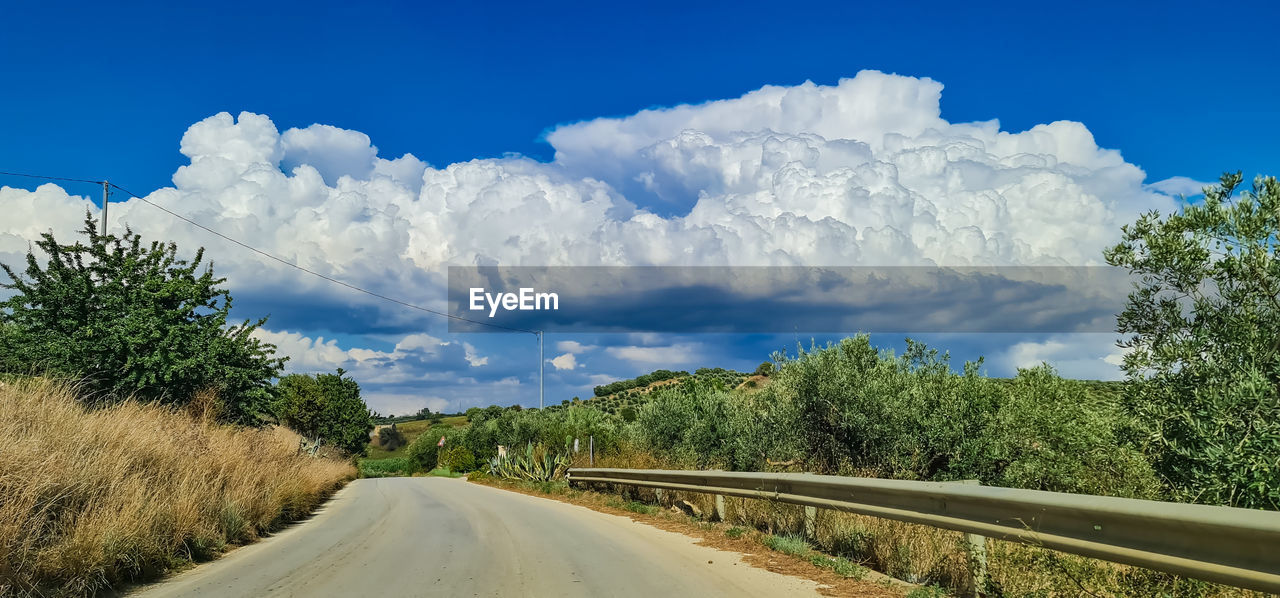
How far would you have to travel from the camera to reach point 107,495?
9.36 meters

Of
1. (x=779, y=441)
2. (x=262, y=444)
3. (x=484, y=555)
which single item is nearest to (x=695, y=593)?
(x=484, y=555)

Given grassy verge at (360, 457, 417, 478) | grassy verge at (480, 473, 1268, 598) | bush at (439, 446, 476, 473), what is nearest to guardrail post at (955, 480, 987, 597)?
grassy verge at (480, 473, 1268, 598)

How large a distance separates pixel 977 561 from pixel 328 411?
68.9m

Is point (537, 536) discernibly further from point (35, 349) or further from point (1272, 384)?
point (35, 349)

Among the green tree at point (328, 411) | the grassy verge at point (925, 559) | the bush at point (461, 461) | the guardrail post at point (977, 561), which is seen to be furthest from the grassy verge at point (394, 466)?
the guardrail post at point (977, 561)

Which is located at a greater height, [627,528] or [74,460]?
[74,460]

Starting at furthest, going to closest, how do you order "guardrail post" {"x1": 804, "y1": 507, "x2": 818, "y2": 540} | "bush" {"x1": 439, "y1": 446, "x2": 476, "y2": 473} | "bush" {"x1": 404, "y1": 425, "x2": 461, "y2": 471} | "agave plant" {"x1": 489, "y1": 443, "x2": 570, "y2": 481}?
"bush" {"x1": 404, "y1": 425, "x2": 461, "y2": 471}
"bush" {"x1": 439, "y1": 446, "x2": 476, "y2": 473}
"agave plant" {"x1": 489, "y1": 443, "x2": 570, "y2": 481}
"guardrail post" {"x1": 804, "y1": 507, "x2": 818, "y2": 540}

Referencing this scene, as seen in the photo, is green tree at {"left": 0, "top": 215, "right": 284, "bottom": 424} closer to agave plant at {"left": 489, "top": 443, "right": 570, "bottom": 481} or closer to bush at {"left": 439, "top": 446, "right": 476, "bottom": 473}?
agave plant at {"left": 489, "top": 443, "right": 570, "bottom": 481}

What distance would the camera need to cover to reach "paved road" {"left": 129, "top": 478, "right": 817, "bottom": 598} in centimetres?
806

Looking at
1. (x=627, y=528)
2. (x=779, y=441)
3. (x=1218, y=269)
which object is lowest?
(x=627, y=528)

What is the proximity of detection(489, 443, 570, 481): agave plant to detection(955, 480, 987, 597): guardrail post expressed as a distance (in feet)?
77.7

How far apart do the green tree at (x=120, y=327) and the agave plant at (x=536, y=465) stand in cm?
1175

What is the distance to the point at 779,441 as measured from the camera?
56.4 ft

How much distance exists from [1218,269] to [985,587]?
5895mm
